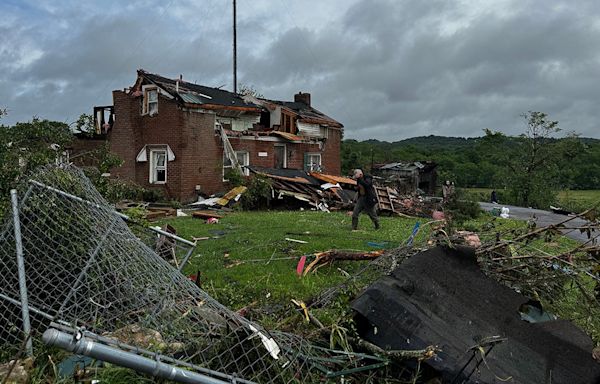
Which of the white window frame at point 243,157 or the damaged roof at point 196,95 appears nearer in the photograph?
the damaged roof at point 196,95

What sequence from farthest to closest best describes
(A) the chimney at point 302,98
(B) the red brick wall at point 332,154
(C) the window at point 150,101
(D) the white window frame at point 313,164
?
1. (A) the chimney at point 302,98
2. (B) the red brick wall at point 332,154
3. (D) the white window frame at point 313,164
4. (C) the window at point 150,101

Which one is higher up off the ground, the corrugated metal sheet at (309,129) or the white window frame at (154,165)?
the corrugated metal sheet at (309,129)

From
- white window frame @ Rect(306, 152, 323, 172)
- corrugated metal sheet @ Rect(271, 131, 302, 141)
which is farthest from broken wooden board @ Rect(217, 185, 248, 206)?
white window frame @ Rect(306, 152, 323, 172)

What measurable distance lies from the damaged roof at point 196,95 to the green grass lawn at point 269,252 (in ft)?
23.9

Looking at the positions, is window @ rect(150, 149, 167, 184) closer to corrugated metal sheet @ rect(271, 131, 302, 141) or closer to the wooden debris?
corrugated metal sheet @ rect(271, 131, 302, 141)

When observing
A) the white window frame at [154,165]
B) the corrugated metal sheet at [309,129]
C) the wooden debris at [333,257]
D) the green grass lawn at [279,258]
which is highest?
the corrugated metal sheet at [309,129]

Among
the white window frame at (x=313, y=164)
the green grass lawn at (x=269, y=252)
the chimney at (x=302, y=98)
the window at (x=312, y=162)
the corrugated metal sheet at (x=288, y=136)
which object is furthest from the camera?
the chimney at (x=302, y=98)

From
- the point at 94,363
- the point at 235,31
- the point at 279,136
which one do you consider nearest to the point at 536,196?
the point at 279,136

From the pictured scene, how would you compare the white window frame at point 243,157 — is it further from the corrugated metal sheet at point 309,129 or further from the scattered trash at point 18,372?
the scattered trash at point 18,372

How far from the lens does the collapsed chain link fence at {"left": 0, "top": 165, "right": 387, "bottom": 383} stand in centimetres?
328

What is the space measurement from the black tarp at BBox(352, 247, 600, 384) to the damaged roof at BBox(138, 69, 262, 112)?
1816 cm

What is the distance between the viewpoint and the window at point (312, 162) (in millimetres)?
26875

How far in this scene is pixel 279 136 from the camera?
24438mm

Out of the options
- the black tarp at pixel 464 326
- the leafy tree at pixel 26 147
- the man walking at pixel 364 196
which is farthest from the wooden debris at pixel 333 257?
the man walking at pixel 364 196
